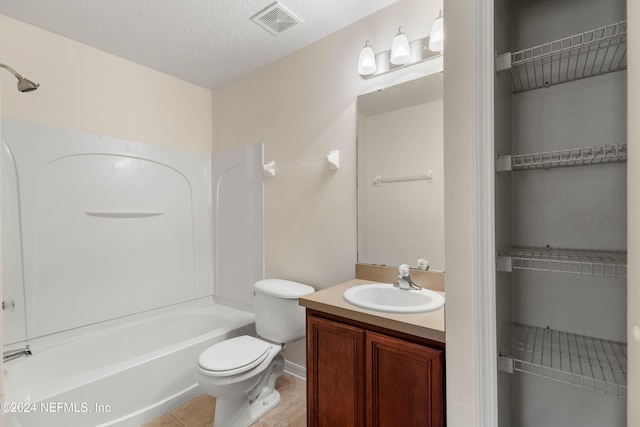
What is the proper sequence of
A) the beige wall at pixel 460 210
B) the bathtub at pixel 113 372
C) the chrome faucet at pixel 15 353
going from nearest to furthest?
the beige wall at pixel 460 210 → the bathtub at pixel 113 372 → the chrome faucet at pixel 15 353

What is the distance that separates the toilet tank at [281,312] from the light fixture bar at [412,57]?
4.91 ft

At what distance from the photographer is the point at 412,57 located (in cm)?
174

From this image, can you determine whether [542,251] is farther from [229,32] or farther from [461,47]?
[229,32]

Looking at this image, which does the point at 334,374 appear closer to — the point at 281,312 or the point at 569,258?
the point at 281,312

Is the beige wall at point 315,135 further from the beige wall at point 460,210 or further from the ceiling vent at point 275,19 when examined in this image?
the beige wall at point 460,210

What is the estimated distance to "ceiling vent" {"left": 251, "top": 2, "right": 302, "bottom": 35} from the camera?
182 centimetres

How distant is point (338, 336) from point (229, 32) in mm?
2054

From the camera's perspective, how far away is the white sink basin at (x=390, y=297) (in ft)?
4.52

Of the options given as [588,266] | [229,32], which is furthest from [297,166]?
[588,266]

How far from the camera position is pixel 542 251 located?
1.12 metres

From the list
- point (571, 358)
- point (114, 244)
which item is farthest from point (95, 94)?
point (571, 358)

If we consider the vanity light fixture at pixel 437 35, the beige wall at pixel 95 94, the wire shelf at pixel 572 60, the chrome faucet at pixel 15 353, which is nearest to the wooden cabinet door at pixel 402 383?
the wire shelf at pixel 572 60

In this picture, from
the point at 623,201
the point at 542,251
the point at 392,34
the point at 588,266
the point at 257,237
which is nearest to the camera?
the point at 588,266

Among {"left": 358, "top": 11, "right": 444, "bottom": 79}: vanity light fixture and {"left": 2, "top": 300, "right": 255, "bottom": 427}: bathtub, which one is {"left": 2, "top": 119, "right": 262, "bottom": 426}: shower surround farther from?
{"left": 358, "top": 11, "right": 444, "bottom": 79}: vanity light fixture
